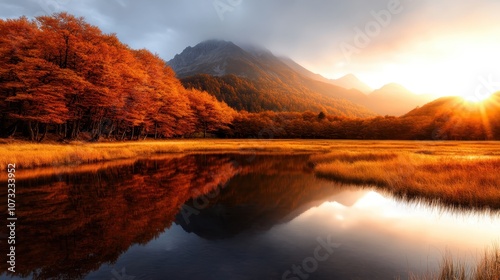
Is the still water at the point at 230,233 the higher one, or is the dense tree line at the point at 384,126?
the dense tree line at the point at 384,126

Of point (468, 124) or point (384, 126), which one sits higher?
point (468, 124)

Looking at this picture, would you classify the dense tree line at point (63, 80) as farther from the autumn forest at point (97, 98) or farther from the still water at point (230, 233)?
the still water at point (230, 233)

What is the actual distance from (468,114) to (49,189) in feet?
447

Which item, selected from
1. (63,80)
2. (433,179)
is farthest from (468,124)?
(63,80)

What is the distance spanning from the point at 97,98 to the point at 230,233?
48.4 m

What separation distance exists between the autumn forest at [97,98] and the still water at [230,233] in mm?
26959

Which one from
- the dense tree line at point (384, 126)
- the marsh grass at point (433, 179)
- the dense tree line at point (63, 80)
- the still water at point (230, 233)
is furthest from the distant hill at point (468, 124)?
the still water at point (230, 233)

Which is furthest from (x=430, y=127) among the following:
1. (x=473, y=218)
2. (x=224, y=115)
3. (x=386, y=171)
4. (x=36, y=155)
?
(x=36, y=155)

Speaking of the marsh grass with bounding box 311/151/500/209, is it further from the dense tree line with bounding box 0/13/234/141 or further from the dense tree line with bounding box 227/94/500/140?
the dense tree line with bounding box 227/94/500/140

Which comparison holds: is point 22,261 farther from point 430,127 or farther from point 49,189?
point 430,127

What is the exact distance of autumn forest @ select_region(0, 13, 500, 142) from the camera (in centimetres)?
4088

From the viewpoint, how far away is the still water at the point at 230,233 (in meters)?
8.79

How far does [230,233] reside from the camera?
12469 millimetres

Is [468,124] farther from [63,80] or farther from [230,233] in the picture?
[63,80]
